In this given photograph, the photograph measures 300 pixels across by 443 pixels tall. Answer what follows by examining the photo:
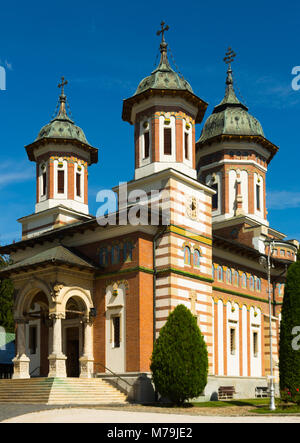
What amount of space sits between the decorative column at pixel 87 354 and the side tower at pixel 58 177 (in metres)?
8.90

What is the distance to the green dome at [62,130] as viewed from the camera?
3919cm

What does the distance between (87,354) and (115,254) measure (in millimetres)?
4959

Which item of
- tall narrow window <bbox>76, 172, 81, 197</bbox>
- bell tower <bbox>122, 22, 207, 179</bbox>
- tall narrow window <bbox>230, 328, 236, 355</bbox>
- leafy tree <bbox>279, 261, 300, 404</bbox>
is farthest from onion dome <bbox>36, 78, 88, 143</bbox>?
leafy tree <bbox>279, 261, 300, 404</bbox>

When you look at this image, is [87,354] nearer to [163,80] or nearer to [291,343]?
[291,343]

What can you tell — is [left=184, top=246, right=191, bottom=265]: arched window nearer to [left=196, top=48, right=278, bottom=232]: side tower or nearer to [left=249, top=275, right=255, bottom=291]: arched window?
[left=249, top=275, right=255, bottom=291]: arched window

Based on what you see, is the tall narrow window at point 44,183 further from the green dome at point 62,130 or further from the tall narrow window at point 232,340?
the tall narrow window at point 232,340

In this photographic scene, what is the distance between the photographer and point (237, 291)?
36.7 metres

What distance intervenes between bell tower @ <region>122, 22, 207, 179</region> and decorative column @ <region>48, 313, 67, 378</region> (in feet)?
30.4

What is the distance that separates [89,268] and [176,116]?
952 centimetres

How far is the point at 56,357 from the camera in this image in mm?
27719

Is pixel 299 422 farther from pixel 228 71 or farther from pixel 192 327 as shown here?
pixel 228 71

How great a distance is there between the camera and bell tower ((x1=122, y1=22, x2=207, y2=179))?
32875 millimetres

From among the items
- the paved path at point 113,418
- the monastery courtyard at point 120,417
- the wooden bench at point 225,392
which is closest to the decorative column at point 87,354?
the monastery courtyard at point 120,417
